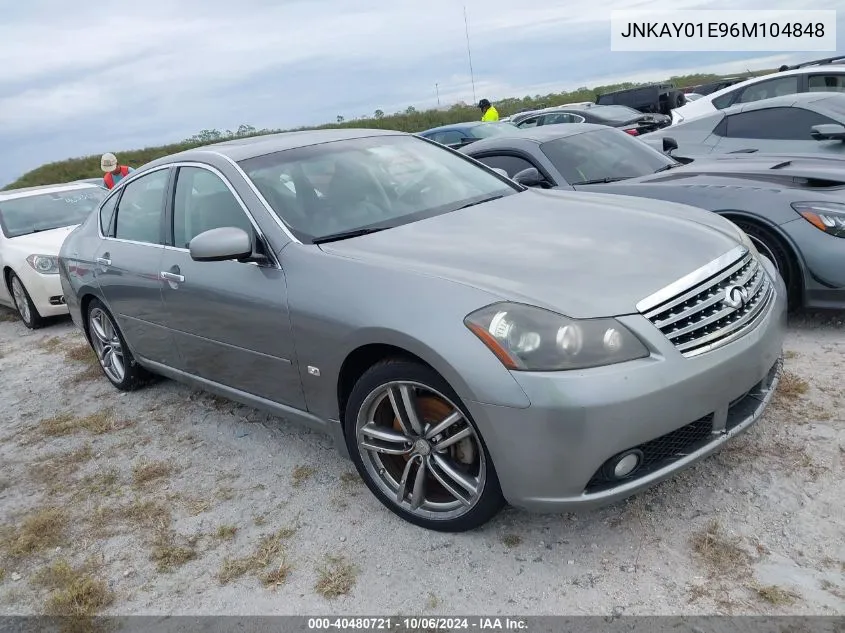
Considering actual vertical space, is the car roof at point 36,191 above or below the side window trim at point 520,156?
above

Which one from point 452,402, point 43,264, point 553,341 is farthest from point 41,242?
point 553,341

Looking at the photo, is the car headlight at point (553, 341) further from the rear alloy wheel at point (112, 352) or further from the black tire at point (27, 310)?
the black tire at point (27, 310)

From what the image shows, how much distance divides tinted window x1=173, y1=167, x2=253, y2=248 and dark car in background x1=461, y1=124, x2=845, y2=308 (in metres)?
2.20

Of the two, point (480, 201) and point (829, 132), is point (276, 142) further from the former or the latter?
point (829, 132)

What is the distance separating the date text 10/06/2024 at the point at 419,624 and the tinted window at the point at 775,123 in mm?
6028

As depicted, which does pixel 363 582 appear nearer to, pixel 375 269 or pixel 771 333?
pixel 375 269

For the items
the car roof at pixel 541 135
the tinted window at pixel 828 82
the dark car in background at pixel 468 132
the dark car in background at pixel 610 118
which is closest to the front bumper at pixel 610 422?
the car roof at pixel 541 135

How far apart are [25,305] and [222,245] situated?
19.4 feet

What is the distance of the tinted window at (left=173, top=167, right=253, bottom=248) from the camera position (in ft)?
12.0

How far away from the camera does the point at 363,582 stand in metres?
2.76

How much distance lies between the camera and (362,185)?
3779 millimetres

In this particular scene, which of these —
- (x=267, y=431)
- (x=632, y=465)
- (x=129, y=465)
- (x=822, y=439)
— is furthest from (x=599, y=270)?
(x=129, y=465)

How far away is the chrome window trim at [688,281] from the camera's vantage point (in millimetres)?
2596

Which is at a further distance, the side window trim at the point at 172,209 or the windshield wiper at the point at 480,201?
the windshield wiper at the point at 480,201
